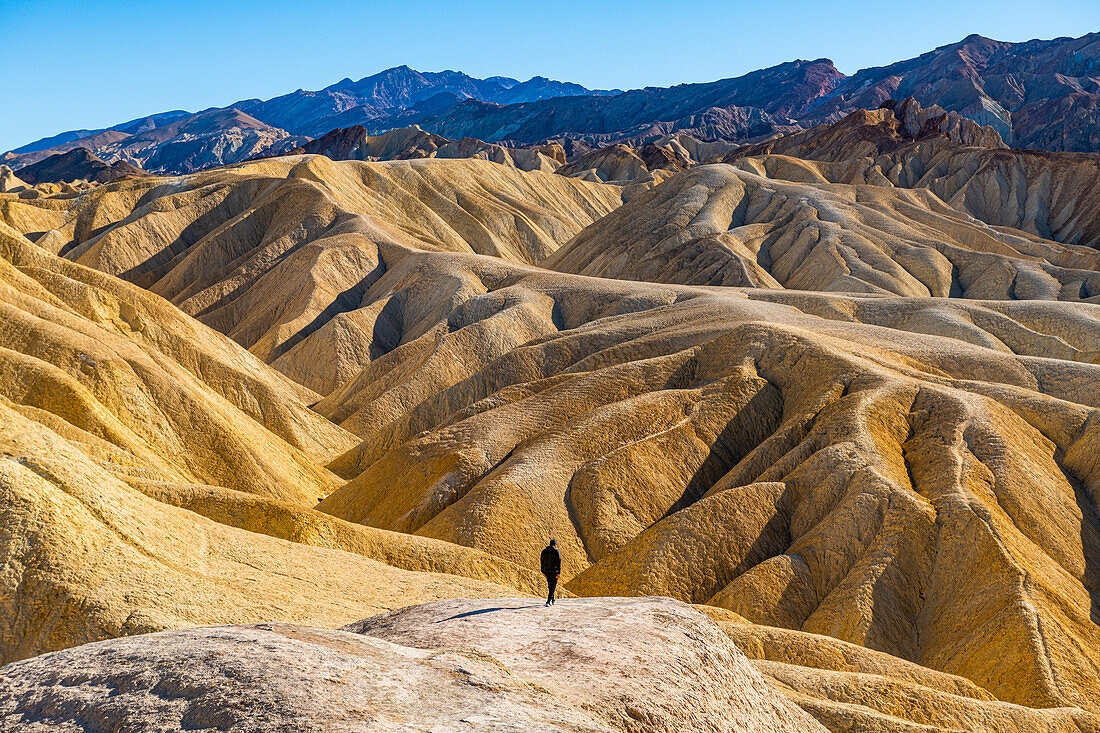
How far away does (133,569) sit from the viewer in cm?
1983

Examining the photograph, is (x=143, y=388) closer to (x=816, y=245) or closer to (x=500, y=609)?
(x=500, y=609)

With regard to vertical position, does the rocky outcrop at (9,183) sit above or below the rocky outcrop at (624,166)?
above

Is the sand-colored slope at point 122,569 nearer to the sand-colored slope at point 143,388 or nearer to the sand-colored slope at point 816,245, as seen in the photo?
the sand-colored slope at point 143,388

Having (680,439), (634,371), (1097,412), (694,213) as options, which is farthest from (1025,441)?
(694,213)

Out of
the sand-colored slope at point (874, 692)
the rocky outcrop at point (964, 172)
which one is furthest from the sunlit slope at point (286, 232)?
the sand-colored slope at point (874, 692)

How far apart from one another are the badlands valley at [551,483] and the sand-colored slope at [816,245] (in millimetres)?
577

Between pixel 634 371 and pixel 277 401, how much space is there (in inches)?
911

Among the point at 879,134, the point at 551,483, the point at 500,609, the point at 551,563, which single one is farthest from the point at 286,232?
the point at 879,134

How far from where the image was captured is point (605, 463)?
40938 millimetres

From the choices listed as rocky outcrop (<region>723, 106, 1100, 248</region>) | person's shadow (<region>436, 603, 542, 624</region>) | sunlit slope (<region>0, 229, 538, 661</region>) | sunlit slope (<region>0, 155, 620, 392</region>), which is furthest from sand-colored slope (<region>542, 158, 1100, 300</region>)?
person's shadow (<region>436, 603, 542, 624</region>)

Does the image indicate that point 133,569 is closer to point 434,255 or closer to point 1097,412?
point 1097,412

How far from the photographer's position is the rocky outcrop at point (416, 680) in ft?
36.0

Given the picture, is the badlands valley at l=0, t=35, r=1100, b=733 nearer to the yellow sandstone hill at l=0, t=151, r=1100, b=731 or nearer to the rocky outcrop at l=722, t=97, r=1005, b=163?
the yellow sandstone hill at l=0, t=151, r=1100, b=731

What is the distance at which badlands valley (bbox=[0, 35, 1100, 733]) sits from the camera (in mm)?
14062
